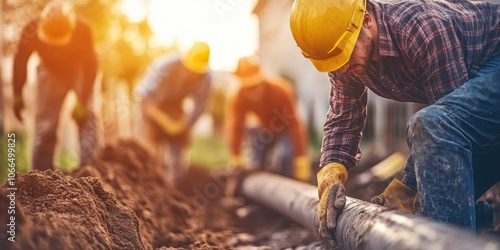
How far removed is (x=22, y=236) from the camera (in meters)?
2.04

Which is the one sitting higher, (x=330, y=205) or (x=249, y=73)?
(x=249, y=73)

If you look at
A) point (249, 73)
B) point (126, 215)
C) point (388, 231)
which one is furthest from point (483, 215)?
point (249, 73)

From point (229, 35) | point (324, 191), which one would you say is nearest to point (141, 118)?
point (229, 35)

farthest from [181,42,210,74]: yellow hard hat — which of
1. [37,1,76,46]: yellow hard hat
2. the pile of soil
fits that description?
[37,1,76,46]: yellow hard hat

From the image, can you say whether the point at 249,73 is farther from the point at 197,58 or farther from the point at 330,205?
the point at 330,205

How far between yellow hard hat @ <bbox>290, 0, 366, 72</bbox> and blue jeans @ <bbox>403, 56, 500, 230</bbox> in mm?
548

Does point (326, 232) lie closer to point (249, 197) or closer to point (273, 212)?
point (273, 212)

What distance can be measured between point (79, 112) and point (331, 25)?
406 centimetres

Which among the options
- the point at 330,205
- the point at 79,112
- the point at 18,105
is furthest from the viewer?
the point at 79,112

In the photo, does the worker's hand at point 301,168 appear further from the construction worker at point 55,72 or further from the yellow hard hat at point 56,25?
the yellow hard hat at point 56,25

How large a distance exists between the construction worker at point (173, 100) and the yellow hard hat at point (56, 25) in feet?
7.16

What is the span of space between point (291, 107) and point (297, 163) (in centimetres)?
81

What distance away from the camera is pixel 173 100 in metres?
8.20

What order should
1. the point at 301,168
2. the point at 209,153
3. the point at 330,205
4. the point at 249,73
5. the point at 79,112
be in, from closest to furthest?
the point at 330,205
the point at 79,112
the point at 301,168
the point at 249,73
the point at 209,153
